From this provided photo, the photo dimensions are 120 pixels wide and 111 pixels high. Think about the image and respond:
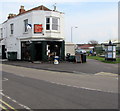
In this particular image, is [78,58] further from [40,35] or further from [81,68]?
[40,35]

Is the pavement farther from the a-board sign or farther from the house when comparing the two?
the house

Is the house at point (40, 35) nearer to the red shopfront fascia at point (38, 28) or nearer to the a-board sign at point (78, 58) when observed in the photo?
the red shopfront fascia at point (38, 28)

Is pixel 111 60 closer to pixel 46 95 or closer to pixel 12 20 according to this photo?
pixel 12 20

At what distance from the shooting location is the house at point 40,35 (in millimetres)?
23486

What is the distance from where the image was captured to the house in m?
23.5

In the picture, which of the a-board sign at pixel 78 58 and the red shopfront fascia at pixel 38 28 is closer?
the a-board sign at pixel 78 58

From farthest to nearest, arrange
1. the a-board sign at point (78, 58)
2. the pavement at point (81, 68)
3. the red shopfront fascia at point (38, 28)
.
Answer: the red shopfront fascia at point (38, 28), the a-board sign at point (78, 58), the pavement at point (81, 68)

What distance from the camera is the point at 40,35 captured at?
2352 cm

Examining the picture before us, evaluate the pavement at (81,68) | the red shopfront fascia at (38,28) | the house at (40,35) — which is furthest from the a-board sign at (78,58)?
the red shopfront fascia at (38,28)

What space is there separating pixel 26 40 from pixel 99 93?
18.8 m

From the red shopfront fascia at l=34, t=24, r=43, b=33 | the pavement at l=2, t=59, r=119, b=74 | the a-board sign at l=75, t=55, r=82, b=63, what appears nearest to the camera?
the pavement at l=2, t=59, r=119, b=74

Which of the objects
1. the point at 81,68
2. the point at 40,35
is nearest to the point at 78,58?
the point at 81,68

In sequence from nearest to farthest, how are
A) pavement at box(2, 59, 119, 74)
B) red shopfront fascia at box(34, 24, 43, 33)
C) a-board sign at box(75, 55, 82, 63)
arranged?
pavement at box(2, 59, 119, 74) < a-board sign at box(75, 55, 82, 63) < red shopfront fascia at box(34, 24, 43, 33)

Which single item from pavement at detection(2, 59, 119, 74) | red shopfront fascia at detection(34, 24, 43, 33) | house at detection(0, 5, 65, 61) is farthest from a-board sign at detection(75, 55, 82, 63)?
red shopfront fascia at detection(34, 24, 43, 33)
